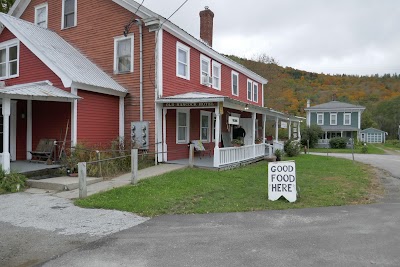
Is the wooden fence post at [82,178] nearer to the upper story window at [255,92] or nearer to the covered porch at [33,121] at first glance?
the covered porch at [33,121]

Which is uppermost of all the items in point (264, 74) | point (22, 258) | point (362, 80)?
point (362, 80)

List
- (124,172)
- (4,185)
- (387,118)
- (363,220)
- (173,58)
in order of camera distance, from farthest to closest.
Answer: (387,118)
(173,58)
(124,172)
(4,185)
(363,220)

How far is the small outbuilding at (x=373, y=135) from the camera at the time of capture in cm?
6900

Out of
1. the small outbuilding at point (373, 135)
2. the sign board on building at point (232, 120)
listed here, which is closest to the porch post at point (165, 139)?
the sign board on building at point (232, 120)

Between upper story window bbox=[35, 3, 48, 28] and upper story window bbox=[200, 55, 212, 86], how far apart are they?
328 inches

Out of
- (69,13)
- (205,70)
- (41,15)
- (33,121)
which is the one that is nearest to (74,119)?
(33,121)

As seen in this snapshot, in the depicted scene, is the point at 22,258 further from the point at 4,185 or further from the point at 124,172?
the point at 124,172

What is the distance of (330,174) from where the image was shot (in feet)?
44.5

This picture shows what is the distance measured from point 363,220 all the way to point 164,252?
417 centimetres

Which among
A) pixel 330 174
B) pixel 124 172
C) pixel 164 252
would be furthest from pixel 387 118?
pixel 164 252

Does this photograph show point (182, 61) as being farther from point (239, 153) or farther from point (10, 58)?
point (10, 58)

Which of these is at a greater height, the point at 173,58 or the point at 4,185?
the point at 173,58

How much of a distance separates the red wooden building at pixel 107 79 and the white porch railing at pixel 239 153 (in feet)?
0.16

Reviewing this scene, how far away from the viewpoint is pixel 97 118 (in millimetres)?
13336
